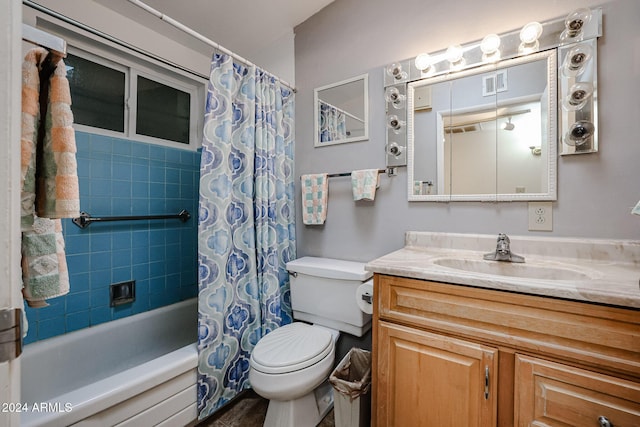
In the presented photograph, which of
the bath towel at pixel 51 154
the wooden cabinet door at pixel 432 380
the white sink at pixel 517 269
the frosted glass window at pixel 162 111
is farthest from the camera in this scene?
the frosted glass window at pixel 162 111

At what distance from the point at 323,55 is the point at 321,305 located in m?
1.66

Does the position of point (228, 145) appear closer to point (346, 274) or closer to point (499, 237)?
point (346, 274)

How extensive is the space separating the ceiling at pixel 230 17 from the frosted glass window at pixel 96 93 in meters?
0.38

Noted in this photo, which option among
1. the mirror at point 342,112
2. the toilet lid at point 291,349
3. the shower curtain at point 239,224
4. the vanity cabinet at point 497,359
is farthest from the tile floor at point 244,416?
the mirror at point 342,112

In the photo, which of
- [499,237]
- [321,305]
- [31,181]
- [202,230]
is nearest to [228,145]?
[202,230]

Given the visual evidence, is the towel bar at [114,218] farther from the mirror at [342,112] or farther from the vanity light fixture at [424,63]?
the vanity light fixture at [424,63]

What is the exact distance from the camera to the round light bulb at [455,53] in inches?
54.3

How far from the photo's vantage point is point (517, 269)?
3.70ft

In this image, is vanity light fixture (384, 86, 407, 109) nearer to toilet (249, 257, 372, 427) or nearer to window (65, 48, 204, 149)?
toilet (249, 257, 372, 427)

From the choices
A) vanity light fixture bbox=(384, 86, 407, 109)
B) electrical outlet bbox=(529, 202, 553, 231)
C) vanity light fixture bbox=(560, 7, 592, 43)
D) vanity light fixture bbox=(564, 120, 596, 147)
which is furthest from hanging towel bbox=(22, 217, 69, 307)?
vanity light fixture bbox=(560, 7, 592, 43)

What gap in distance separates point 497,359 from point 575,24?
1405 millimetres

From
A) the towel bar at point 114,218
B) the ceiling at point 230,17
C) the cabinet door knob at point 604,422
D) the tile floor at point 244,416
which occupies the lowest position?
the tile floor at point 244,416

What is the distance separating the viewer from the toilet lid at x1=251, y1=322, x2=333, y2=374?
1.20 meters

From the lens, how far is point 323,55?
1871 millimetres
